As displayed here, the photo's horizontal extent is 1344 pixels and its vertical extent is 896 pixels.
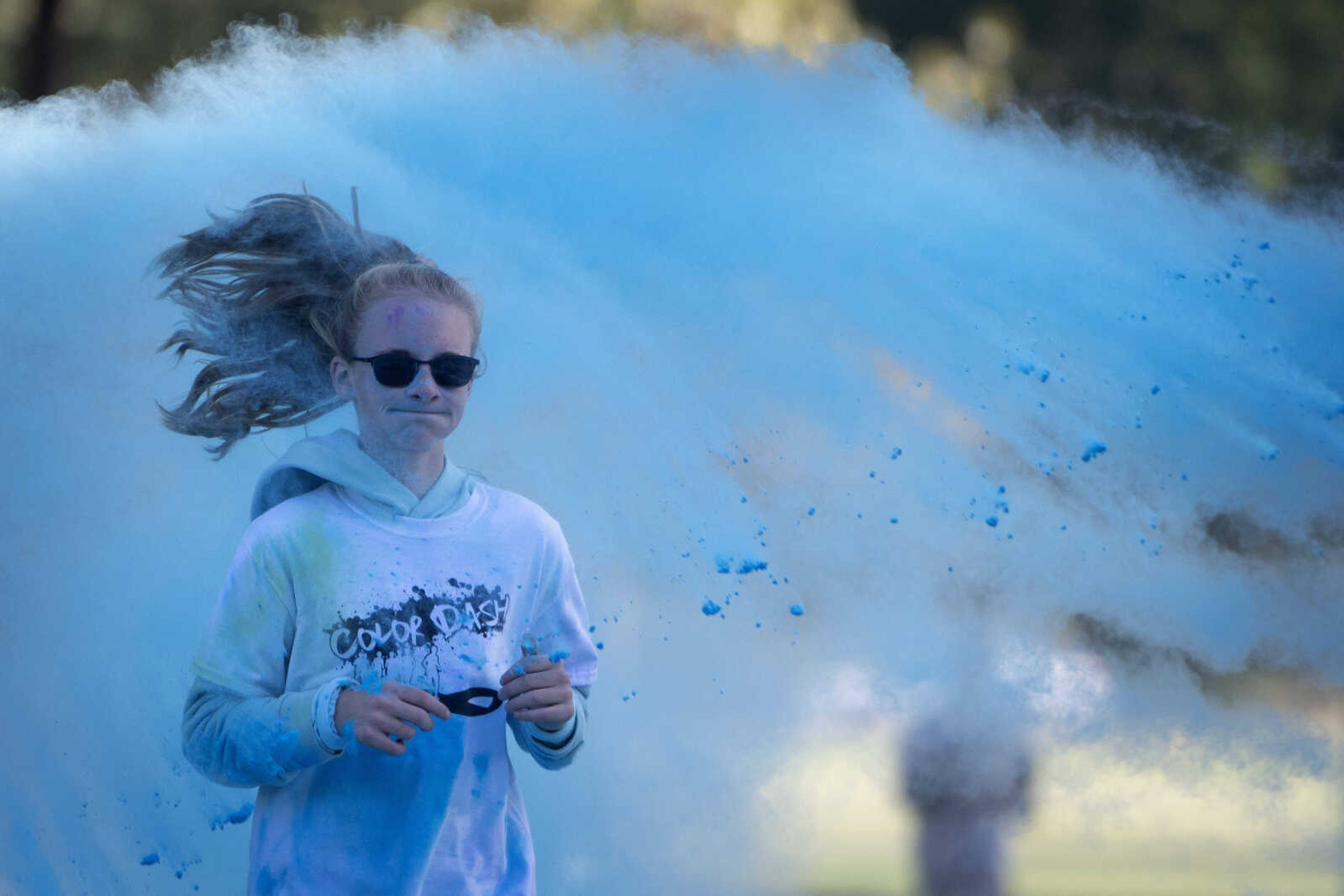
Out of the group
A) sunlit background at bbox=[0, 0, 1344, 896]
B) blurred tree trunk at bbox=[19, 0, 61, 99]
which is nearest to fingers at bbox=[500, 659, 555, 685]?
sunlit background at bbox=[0, 0, 1344, 896]

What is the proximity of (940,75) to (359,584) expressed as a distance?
7.41ft

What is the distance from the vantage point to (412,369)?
2.57 m

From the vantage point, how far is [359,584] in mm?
2477

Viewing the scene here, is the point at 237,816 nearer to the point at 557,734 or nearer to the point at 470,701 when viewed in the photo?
the point at 470,701

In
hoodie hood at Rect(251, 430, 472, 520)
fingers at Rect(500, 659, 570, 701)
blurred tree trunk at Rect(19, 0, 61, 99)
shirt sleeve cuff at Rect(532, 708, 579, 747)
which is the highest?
blurred tree trunk at Rect(19, 0, 61, 99)

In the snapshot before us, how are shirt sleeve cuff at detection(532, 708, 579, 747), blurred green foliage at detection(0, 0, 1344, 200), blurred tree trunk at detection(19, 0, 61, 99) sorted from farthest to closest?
blurred tree trunk at detection(19, 0, 61, 99)
blurred green foliage at detection(0, 0, 1344, 200)
shirt sleeve cuff at detection(532, 708, 579, 747)

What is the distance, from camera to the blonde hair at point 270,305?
2.77 metres

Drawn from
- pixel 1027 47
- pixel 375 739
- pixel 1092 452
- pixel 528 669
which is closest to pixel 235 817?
pixel 375 739

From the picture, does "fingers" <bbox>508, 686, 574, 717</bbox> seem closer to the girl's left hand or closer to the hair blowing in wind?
the girl's left hand

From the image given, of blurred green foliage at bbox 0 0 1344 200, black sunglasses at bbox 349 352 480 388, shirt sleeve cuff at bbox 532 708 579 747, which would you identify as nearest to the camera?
shirt sleeve cuff at bbox 532 708 579 747

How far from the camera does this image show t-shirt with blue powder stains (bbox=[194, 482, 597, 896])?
2.39 meters

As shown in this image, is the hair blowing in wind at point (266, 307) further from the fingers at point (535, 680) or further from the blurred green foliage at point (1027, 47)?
the fingers at point (535, 680)

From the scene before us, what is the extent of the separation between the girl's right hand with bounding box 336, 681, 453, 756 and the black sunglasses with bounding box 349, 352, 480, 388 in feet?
1.95

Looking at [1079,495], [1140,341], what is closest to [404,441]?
[1079,495]
